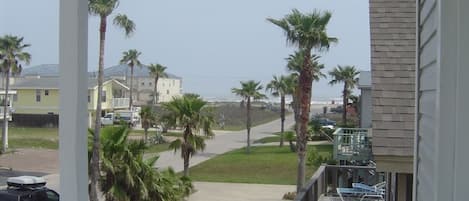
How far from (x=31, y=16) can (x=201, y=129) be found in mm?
13986

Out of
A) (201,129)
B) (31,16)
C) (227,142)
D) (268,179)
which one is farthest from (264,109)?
(31,16)

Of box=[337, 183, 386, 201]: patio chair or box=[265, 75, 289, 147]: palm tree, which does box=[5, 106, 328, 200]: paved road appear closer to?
box=[265, 75, 289, 147]: palm tree

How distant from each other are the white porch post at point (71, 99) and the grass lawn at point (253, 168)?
16.2 metres

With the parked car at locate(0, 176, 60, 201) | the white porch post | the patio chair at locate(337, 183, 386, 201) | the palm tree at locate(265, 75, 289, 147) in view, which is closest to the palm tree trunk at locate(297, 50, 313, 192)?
the patio chair at locate(337, 183, 386, 201)

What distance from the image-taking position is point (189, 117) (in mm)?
15094

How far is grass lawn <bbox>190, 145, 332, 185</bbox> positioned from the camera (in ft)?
62.8

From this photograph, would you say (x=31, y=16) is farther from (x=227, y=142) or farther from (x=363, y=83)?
(x=227, y=142)

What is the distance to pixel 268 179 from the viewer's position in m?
19.3

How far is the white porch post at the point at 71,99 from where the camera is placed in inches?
37.1

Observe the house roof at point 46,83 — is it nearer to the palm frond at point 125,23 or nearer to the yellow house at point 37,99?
the yellow house at point 37,99

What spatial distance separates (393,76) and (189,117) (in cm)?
1200

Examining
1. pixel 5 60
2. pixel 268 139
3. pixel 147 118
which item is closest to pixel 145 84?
pixel 268 139

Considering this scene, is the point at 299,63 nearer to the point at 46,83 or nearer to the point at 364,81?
the point at 364,81

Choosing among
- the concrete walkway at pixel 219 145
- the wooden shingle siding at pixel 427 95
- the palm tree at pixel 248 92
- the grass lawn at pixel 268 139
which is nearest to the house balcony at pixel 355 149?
the wooden shingle siding at pixel 427 95
